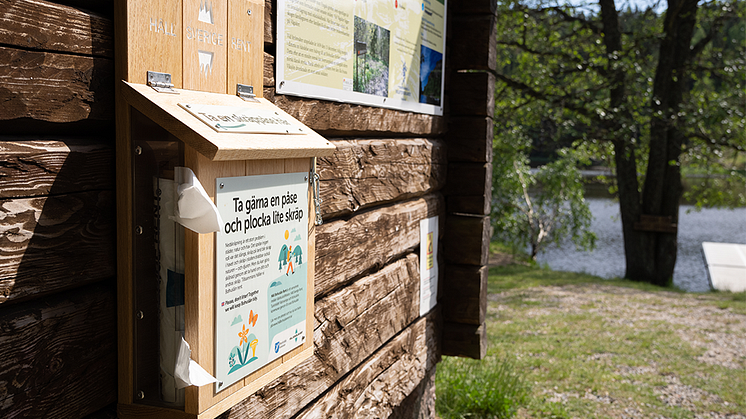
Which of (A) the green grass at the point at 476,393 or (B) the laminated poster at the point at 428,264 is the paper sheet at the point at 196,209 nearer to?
(B) the laminated poster at the point at 428,264

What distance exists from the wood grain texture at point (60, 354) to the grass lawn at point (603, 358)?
3.64 metres

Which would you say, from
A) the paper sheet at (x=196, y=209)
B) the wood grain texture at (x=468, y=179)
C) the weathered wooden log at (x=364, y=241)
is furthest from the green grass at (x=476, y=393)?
the paper sheet at (x=196, y=209)

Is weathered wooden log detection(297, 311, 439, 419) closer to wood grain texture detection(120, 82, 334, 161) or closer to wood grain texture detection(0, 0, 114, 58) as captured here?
wood grain texture detection(120, 82, 334, 161)

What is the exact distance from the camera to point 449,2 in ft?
11.5

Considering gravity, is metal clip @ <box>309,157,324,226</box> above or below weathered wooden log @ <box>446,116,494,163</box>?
below

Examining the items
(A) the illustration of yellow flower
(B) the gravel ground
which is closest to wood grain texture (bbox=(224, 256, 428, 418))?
(A) the illustration of yellow flower

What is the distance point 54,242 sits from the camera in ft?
3.91

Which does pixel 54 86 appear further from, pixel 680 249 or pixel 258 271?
pixel 680 249

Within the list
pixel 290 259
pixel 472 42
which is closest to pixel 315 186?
pixel 290 259

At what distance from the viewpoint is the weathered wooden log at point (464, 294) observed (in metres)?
3.73

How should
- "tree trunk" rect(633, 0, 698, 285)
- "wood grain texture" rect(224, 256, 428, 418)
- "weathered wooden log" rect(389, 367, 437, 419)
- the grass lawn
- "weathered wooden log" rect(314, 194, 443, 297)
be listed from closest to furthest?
"wood grain texture" rect(224, 256, 428, 418), "weathered wooden log" rect(314, 194, 443, 297), "weathered wooden log" rect(389, 367, 437, 419), the grass lawn, "tree trunk" rect(633, 0, 698, 285)

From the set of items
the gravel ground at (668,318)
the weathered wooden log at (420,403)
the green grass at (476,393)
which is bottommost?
the gravel ground at (668,318)

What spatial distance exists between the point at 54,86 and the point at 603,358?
6500 mm

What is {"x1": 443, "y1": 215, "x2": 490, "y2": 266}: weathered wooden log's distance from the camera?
145 inches
